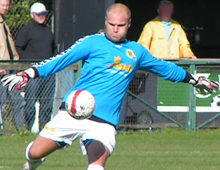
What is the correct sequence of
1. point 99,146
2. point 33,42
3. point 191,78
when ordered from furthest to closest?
point 33,42, point 191,78, point 99,146

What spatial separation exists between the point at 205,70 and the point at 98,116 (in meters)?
6.67

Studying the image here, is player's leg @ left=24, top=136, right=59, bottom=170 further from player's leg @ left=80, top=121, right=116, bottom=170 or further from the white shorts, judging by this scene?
player's leg @ left=80, top=121, right=116, bottom=170

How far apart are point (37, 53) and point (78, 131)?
6616 millimetres

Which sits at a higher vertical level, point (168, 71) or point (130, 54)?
point (130, 54)

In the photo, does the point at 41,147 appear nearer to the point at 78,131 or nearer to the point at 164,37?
the point at 78,131

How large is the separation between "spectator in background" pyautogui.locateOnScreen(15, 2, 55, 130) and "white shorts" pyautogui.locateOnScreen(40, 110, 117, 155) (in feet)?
19.4

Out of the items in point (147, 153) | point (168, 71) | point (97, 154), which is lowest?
point (147, 153)

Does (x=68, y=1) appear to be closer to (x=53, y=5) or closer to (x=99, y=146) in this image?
(x=53, y=5)

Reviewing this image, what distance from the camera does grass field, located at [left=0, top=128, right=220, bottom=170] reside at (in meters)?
9.29

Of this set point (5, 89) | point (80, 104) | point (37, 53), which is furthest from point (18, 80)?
point (37, 53)

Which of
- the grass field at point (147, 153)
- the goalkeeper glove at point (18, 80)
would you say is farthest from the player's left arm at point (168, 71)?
the grass field at point (147, 153)

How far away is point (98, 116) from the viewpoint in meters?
6.63

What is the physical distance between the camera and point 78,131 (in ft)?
21.7

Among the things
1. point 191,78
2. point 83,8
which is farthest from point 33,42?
point 191,78
